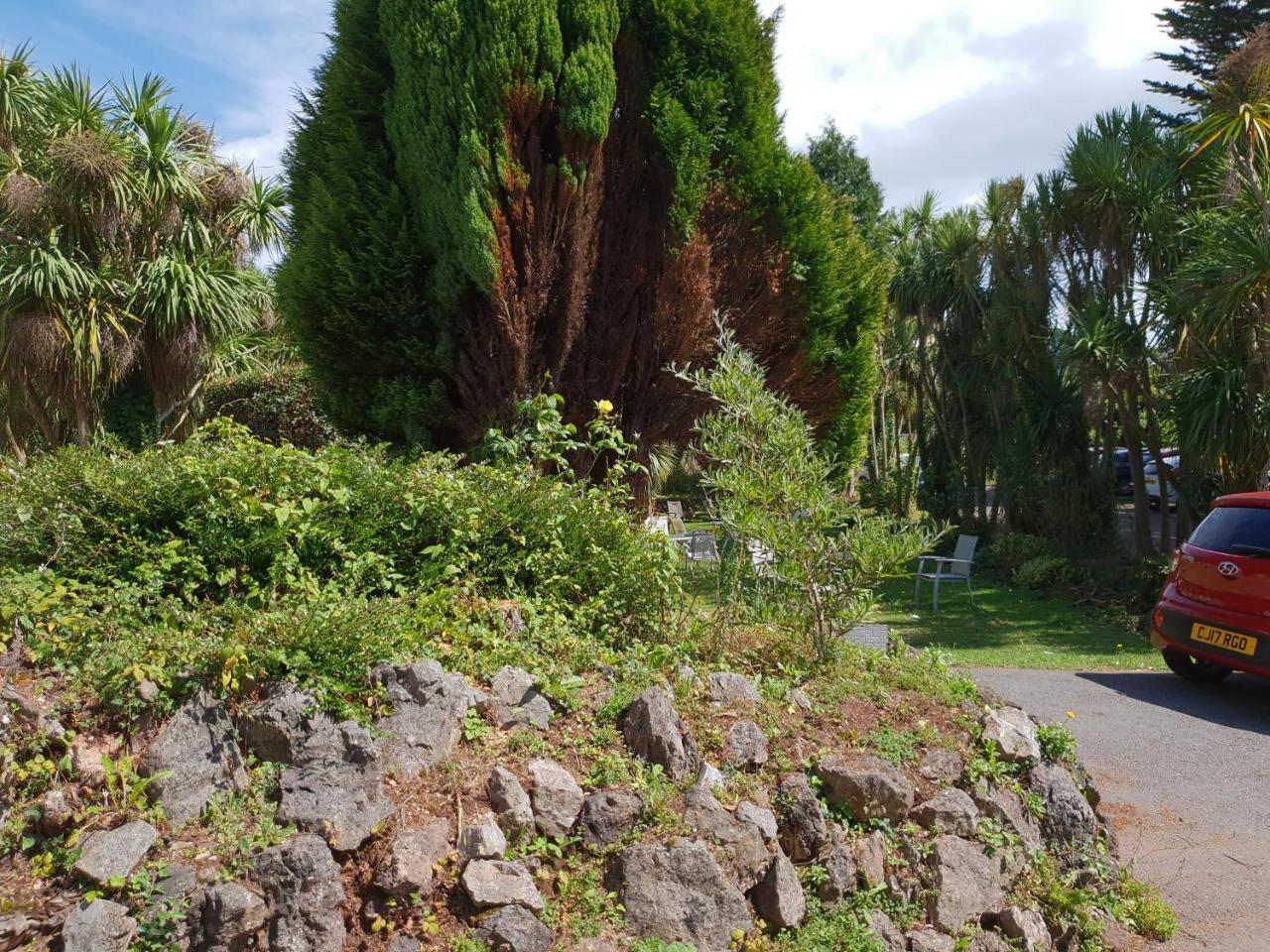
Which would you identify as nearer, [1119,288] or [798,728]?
[798,728]

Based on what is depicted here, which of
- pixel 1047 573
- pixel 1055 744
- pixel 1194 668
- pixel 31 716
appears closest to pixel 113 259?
pixel 31 716

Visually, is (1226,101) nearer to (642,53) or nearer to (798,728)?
(642,53)

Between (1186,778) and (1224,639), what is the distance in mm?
1827

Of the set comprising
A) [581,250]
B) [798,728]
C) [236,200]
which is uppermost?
[236,200]

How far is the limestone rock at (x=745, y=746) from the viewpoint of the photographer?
3.95 meters

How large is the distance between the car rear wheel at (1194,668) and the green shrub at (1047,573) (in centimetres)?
587

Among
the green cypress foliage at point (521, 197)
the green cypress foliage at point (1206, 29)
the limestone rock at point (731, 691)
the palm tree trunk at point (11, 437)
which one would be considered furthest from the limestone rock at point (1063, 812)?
the green cypress foliage at point (1206, 29)

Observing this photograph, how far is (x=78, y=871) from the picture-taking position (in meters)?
2.93

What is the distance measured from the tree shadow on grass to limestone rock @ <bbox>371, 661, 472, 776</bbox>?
5.81 m

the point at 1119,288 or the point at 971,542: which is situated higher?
the point at 1119,288

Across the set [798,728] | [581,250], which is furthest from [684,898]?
[581,250]

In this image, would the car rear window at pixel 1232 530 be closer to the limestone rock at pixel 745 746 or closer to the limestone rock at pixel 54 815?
the limestone rock at pixel 745 746

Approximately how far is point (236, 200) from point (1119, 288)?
11.8 metres

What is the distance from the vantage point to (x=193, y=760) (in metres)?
3.26
